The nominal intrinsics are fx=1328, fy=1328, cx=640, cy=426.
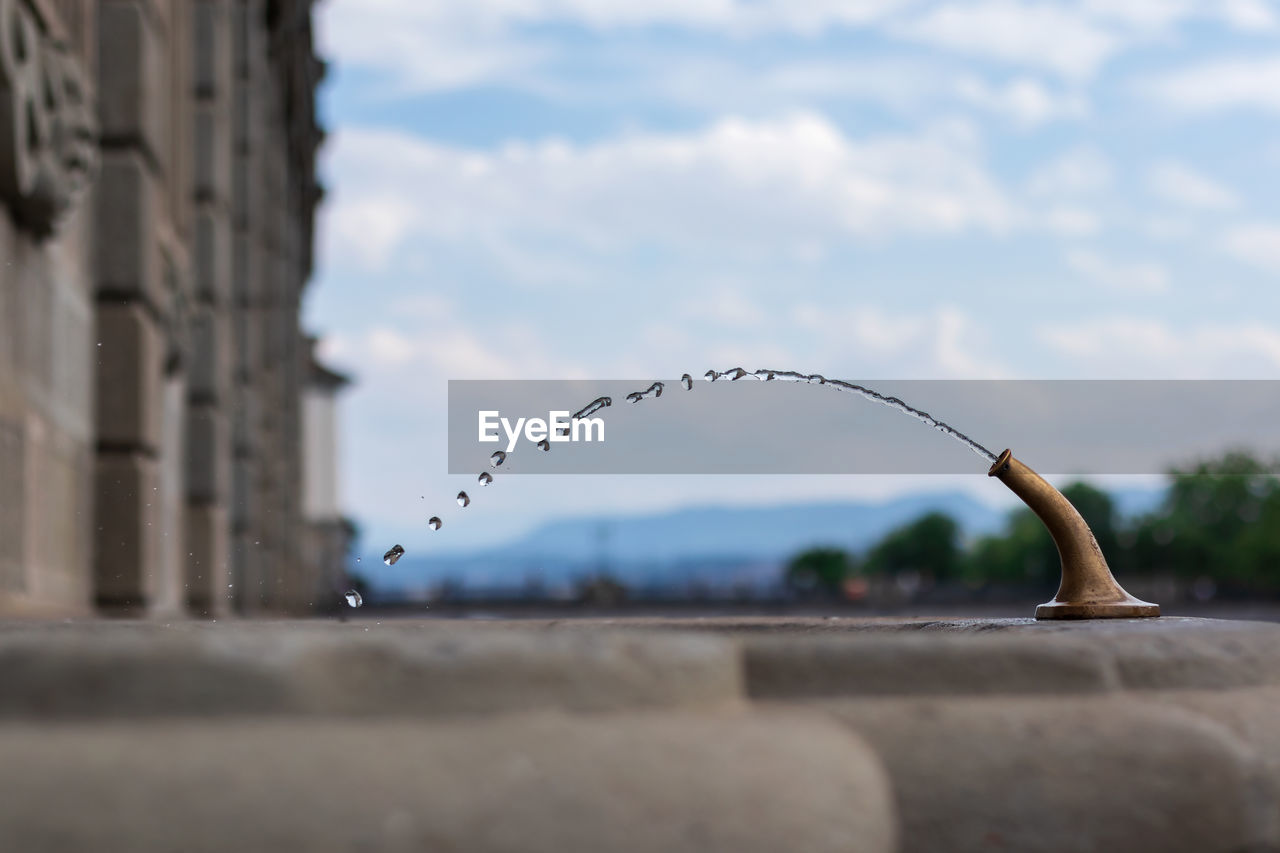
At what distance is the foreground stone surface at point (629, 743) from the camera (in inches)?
51.7

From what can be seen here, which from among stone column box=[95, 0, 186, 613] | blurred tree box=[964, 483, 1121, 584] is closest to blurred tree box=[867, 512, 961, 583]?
blurred tree box=[964, 483, 1121, 584]

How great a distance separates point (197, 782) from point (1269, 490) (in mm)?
95647

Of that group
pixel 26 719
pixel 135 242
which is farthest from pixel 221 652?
pixel 135 242

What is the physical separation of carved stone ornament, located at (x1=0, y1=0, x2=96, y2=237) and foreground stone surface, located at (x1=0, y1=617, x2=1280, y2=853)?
5.18 m

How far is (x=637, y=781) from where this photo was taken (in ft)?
4.56

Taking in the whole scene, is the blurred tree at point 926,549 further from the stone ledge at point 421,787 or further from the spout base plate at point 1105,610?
the stone ledge at point 421,787

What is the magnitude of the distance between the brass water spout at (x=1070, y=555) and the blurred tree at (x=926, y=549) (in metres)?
118

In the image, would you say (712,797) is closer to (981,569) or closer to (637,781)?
(637,781)

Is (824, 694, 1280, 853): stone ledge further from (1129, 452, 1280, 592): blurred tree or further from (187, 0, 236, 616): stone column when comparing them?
(1129, 452, 1280, 592): blurred tree

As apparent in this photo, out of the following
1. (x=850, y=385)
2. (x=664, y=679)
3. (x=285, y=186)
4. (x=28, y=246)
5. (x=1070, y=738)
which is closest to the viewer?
(x=664, y=679)

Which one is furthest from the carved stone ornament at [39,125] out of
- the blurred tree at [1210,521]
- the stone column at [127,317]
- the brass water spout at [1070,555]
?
the blurred tree at [1210,521]

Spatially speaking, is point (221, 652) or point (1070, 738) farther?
point (1070, 738)

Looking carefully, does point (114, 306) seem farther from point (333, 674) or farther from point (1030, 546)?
point (1030, 546)

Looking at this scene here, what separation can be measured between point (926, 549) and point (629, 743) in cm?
12115
